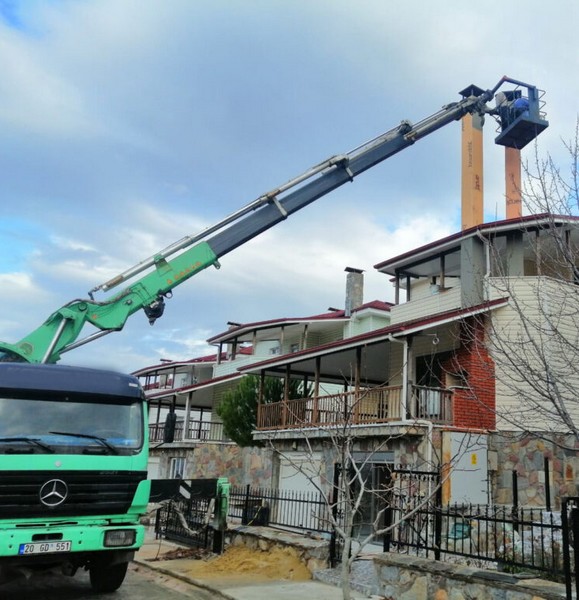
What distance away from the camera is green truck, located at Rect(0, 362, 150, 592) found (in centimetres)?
759

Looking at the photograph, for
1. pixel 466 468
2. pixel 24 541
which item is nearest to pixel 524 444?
pixel 466 468

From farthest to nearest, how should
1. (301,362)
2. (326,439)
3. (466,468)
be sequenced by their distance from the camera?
(301,362) → (326,439) → (466,468)

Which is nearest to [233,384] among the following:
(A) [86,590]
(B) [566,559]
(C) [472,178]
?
(C) [472,178]

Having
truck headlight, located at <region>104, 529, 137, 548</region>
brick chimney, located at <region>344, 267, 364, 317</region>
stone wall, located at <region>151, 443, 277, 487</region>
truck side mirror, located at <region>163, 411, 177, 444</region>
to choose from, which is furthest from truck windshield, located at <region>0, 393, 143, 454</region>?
brick chimney, located at <region>344, 267, 364, 317</region>

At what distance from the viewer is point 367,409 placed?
18.7 m

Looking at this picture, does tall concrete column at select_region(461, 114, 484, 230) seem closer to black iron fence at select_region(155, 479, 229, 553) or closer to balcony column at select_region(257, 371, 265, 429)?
balcony column at select_region(257, 371, 265, 429)

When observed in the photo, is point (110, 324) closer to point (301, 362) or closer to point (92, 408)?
point (92, 408)

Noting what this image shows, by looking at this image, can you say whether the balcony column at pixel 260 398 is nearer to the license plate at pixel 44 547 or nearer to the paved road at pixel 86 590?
the paved road at pixel 86 590

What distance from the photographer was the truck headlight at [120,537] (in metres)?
7.99

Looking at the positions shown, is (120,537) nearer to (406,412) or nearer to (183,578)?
(183,578)

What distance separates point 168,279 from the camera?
14422 mm

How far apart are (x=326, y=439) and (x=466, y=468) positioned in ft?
12.7

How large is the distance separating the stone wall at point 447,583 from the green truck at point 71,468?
11.7ft

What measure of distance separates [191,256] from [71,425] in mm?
7008
